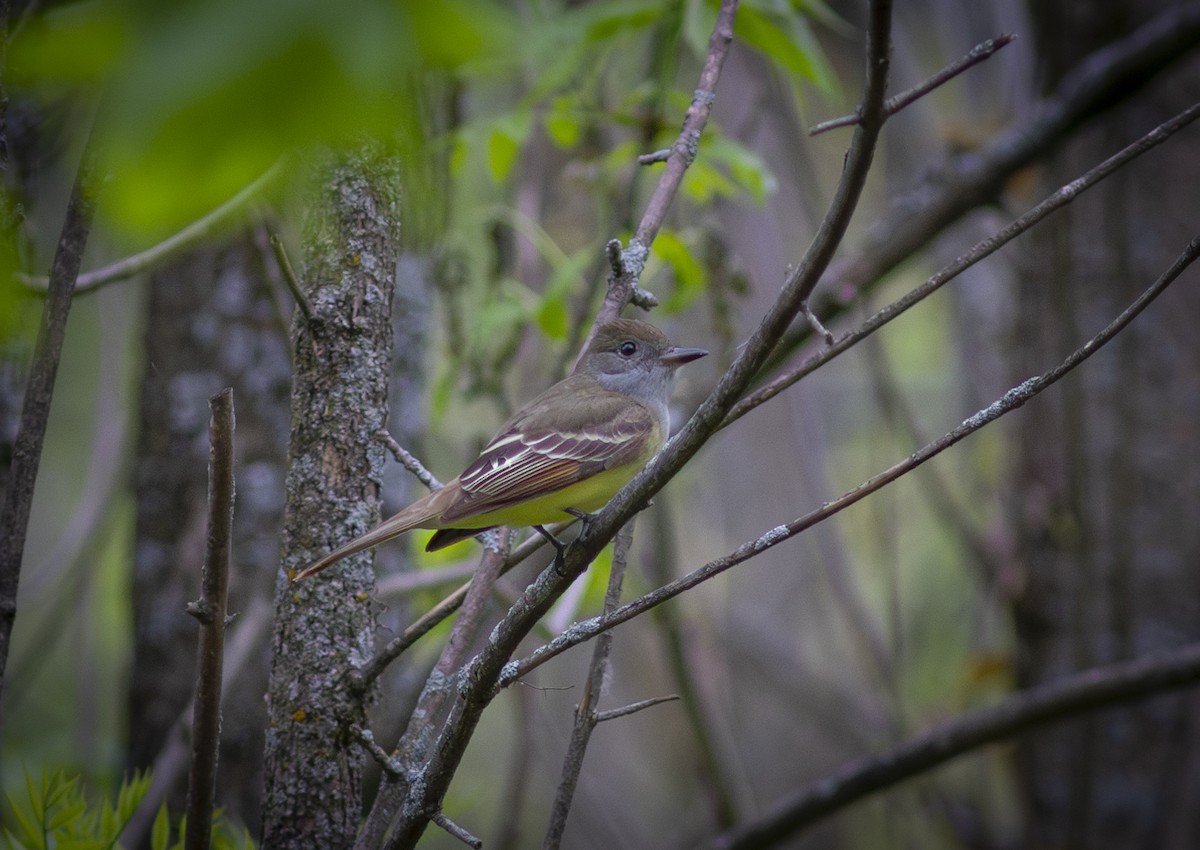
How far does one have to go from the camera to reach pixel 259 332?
4621 millimetres

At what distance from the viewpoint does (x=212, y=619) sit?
1846 millimetres

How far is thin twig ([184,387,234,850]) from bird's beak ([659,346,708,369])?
7.98 ft

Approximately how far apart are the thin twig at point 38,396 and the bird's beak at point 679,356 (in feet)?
7.94

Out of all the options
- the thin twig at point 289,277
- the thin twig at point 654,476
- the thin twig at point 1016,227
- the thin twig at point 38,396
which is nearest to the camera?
the thin twig at point 654,476

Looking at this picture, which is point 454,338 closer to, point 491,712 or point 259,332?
point 259,332

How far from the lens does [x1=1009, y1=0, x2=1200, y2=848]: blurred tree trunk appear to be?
15.4 ft

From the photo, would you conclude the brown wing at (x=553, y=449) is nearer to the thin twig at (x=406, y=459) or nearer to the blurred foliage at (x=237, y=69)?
the thin twig at (x=406, y=459)

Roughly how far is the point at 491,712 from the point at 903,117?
719 cm

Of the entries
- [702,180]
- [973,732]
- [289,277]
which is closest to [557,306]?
[702,180]

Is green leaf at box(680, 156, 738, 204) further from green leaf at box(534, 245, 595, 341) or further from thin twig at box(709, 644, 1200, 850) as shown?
thin twig at box(709, 644, 1200, 850)

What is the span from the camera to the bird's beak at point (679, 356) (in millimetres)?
4016

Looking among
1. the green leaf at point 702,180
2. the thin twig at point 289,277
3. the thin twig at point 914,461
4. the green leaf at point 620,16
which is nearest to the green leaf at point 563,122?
the green leaf at point 620,16

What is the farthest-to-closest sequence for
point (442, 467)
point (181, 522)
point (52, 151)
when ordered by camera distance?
point (442, 467), point (181, 522), point (52, 151)

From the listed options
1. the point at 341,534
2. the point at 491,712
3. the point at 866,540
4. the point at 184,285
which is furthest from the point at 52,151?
the point at 491,712
